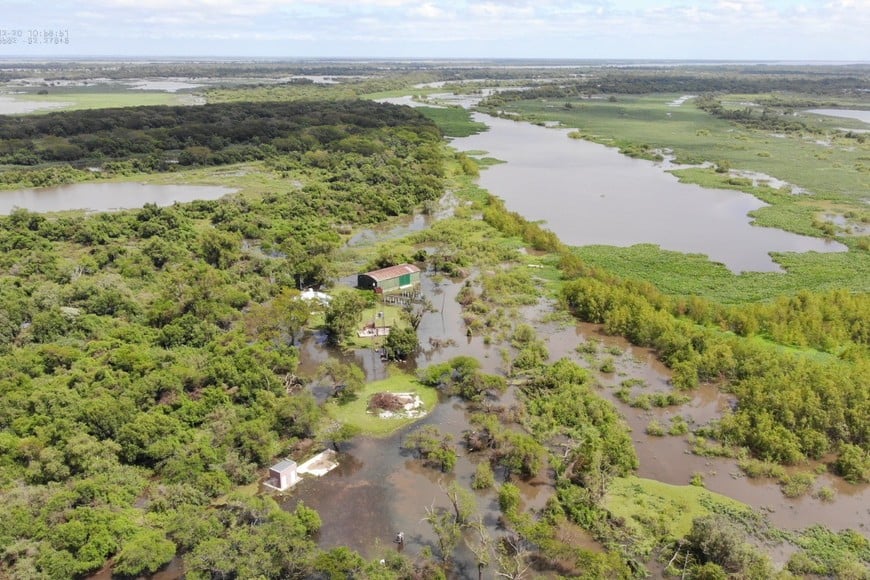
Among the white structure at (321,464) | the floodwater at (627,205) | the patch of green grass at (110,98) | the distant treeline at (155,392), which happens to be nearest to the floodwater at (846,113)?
the floodwater at (627,205)

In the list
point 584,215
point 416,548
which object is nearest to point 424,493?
point 416,548

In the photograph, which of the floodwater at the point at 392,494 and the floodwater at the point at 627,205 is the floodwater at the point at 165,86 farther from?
the floodwater at the point at 392,494

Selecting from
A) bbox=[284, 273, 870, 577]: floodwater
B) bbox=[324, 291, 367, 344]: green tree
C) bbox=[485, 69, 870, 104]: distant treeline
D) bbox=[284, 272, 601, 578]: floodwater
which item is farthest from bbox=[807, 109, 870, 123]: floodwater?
bbox=[284, 272, 601, 578]: floodwater

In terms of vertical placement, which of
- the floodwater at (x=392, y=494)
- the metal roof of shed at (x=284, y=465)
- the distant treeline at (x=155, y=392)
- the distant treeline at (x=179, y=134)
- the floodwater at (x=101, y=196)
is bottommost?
the floodwater at (x=392, y=494)

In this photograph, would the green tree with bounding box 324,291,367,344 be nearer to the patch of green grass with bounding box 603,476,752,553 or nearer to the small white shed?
the small white shed

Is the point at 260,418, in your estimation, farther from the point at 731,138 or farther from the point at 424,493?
the point at 731,138

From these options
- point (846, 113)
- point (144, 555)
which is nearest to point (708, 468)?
point (144, 555)
